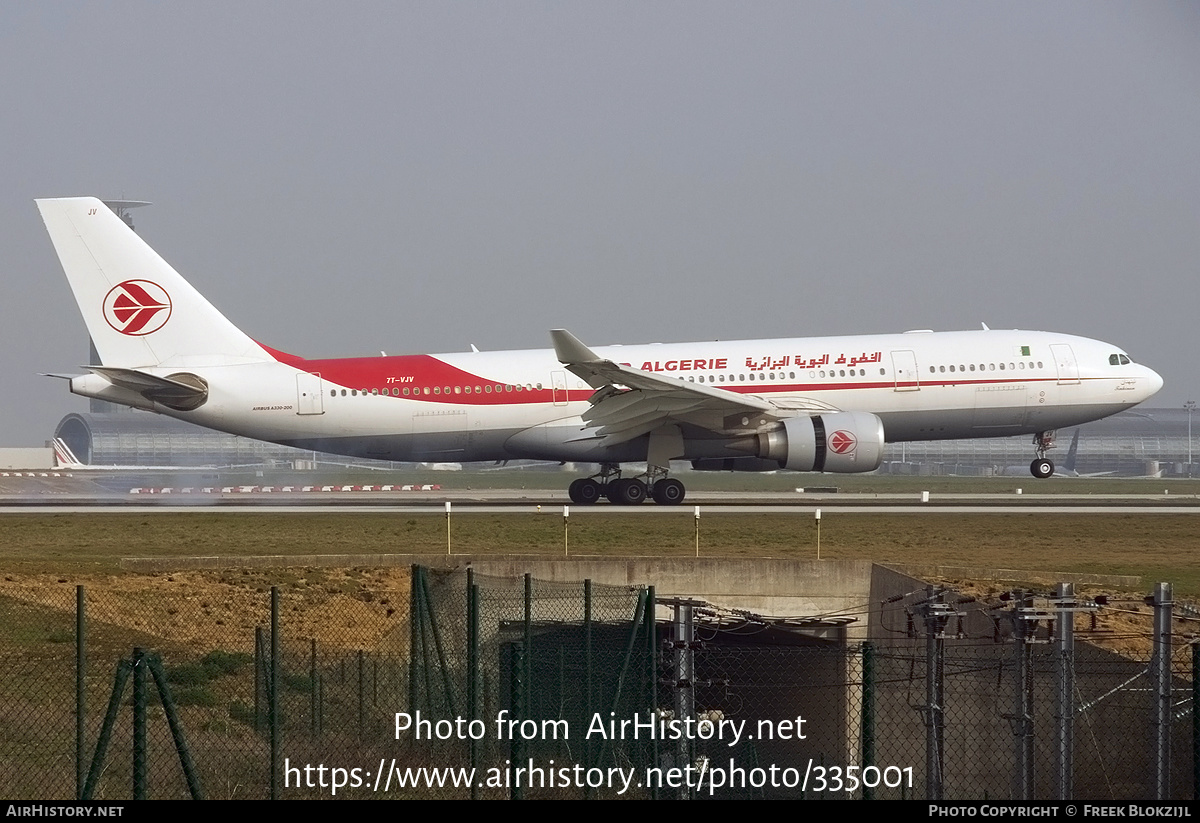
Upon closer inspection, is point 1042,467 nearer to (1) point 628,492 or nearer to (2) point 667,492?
(2) point 667,492

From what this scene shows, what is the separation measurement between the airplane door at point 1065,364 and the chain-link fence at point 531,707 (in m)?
18.4

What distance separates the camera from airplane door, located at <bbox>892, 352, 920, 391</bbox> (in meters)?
38.6

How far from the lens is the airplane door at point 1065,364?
39.5 metres

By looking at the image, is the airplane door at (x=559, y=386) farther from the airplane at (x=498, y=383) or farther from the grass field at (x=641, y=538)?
the grass field at (x=641, y=538)

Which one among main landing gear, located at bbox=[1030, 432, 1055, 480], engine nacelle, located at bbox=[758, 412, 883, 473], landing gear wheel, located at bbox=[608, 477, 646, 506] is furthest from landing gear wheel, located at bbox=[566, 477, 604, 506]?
main landing gear, located at bbox=[1030, 432, 1055, 480]

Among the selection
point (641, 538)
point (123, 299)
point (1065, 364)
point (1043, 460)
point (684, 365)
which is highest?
point (123, 299)

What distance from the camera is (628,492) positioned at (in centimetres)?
3969

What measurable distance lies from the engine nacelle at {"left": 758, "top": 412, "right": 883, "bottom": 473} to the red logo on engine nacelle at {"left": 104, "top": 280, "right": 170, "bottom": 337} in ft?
57.3

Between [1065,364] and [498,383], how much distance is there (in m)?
16.1

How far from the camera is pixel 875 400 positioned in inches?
1523

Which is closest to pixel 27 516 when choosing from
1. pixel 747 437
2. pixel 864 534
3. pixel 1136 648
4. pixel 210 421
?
pixel 210 421

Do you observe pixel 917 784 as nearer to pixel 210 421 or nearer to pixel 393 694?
pixel 393 694

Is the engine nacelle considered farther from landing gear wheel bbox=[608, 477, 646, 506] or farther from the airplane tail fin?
the airplane tail fin

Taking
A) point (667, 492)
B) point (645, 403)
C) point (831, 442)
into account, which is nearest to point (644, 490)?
point (667, 492)
